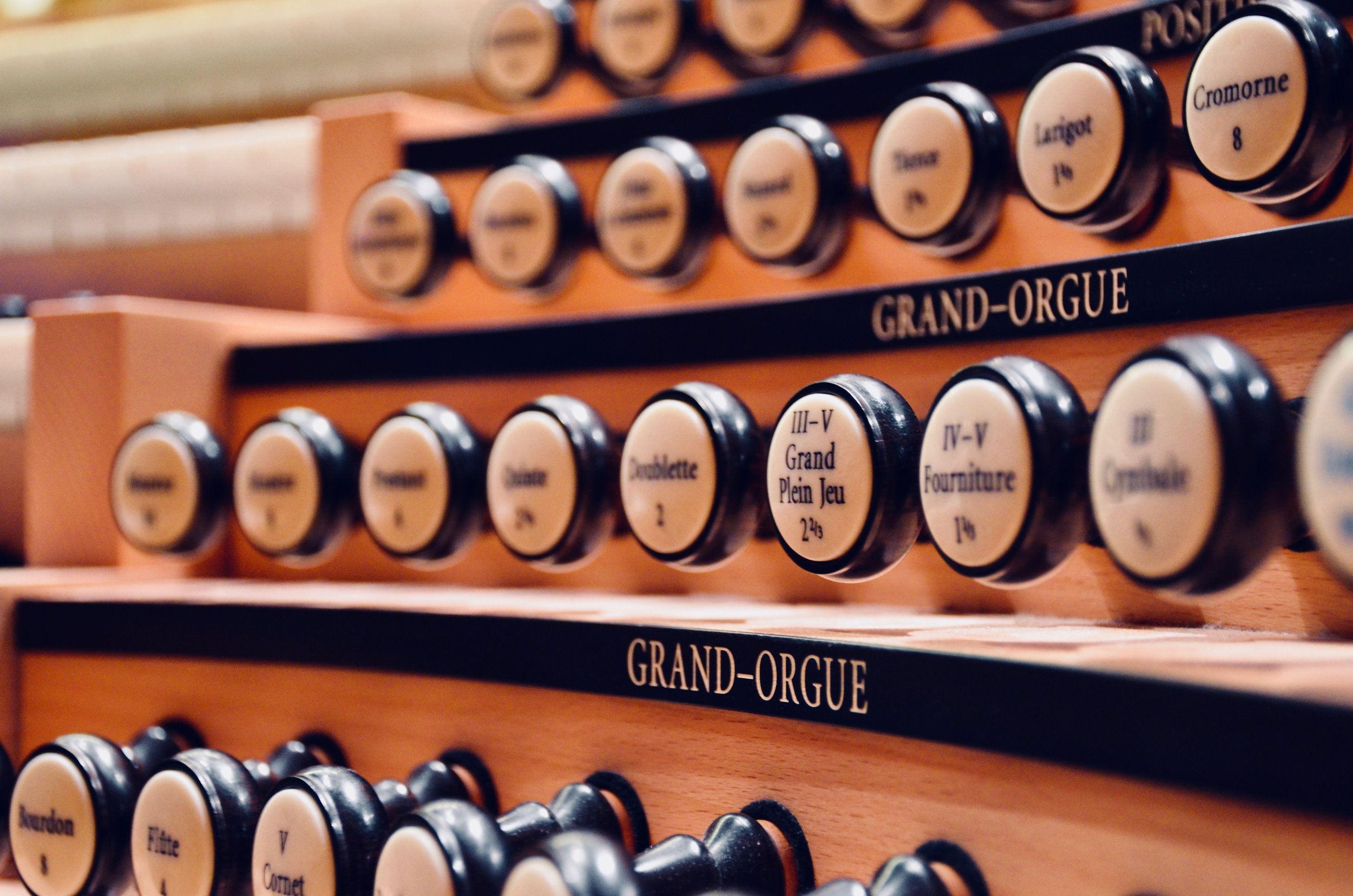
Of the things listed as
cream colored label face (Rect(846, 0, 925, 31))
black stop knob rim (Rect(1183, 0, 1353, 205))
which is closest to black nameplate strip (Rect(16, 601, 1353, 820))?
black stop knob rim (Rect(1183, 0, 1353, 205))

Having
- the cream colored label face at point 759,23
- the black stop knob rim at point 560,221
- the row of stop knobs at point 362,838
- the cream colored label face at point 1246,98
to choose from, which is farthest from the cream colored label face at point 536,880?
the cream colored label face at point 759,23

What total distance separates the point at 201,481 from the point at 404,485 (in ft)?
0.61

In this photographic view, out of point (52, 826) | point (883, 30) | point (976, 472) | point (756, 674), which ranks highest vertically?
point (883, 30)

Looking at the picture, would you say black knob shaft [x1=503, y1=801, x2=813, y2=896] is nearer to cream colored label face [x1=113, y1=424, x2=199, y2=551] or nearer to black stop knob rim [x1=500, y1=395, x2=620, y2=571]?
black stop knob rim [x1=500, y1=395, x2=620, y2=571]

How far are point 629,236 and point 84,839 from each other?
52cm

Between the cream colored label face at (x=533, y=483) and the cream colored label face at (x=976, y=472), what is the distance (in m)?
0.25

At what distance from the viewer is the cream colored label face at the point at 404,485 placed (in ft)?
2.67

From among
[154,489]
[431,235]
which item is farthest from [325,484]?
[431,235]

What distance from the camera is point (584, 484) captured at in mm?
758

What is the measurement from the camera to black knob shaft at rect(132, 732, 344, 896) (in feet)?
2.19

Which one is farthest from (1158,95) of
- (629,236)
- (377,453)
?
(377,453)

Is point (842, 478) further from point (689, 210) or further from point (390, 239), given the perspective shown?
point (390, 239)

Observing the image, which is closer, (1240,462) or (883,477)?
(1240,462)

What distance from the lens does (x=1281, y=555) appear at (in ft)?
1.86
